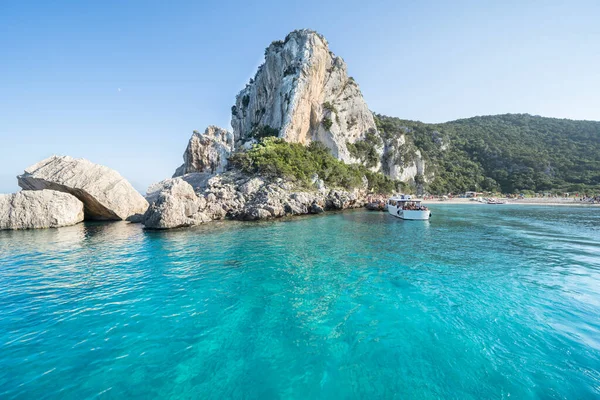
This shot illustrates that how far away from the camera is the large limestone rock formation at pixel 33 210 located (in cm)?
2233

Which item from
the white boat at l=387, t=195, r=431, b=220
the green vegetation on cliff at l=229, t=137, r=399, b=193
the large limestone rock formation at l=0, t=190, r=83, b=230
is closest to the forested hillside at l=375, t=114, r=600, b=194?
the green vegetation on cliff at l=229, t=137, r=399, b=193

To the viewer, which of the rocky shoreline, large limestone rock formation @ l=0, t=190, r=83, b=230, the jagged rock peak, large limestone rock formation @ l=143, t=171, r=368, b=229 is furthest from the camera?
the jagged rock peak

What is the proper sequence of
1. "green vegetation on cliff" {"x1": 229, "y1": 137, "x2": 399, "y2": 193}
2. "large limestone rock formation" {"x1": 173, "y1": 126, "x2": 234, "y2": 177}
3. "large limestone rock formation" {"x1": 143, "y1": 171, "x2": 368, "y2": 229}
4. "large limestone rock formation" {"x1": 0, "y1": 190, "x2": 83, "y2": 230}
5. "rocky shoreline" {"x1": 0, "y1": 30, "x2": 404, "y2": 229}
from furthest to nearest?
"large limestone rock formation" {"x1": 173, "y1": 126, "x2": 234, "y2": 177} < "green vegetation on cliff" {"x1": 229, "y1": 137, "x2": 399, "y2": 193} < "rocky shoreline" {"x1": 0, "y1": 30, "x2": 404, "y2": 229} < "large limestone rock formation" {"x1": 143, "y1": 171, "x2": 368, "y2": 229} < "large limestone rock formation" {"x1": 0, "y1": 190, "x2": 83, "y2": 230}

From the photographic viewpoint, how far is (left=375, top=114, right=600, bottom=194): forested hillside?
263 ft

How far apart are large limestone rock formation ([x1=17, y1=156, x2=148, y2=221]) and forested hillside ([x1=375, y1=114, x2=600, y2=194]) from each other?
75655mm

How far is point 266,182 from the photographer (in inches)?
1329

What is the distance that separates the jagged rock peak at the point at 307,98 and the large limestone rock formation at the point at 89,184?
105ft

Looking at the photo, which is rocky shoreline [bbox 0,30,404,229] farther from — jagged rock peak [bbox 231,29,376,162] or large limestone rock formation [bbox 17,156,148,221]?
jagged rock peak [bbox 231,29,376,162]

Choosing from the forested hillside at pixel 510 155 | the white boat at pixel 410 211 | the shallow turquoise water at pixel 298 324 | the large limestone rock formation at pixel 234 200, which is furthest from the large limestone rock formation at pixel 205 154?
the forested hillside at pixel 510 155

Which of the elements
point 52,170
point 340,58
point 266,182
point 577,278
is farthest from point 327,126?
point 577,278

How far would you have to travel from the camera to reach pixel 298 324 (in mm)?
7207

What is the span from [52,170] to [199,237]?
2112cm

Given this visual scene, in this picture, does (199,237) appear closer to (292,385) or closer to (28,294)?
(28,294)

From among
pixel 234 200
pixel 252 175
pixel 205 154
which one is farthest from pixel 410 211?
pixel 205 154
